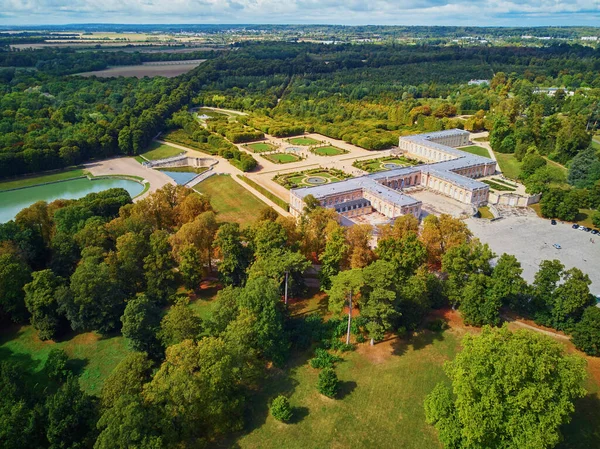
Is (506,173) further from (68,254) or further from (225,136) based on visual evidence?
(68,254)

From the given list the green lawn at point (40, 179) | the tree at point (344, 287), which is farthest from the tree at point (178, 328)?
the green lawn at point (40, 179)

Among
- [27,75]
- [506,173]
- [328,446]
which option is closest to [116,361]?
[328,446]

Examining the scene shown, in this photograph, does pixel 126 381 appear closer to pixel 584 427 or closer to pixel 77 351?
pixel 77 351

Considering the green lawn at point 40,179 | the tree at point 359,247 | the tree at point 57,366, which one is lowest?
the green lawn at point 40,179

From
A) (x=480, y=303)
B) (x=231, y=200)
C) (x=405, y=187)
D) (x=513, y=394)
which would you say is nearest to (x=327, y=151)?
(x=405, y=187)

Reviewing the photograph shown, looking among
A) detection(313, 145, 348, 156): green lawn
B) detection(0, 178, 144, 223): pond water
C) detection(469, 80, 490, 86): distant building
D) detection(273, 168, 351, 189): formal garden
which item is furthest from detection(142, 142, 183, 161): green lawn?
detection(469, 80, 490, 86): distant building

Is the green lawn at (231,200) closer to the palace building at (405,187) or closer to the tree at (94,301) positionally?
the palace building at (405,187)
